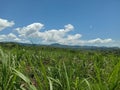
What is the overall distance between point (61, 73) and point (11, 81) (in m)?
0.84

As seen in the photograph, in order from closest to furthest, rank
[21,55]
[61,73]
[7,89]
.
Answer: [7,89] → [61,73] → [21,55]

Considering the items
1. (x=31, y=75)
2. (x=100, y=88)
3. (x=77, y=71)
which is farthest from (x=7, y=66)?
(x=31, y=75)

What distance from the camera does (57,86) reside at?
3744 mm

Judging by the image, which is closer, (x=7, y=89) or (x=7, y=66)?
(x=7, y=89)

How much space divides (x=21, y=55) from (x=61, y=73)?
4.01m

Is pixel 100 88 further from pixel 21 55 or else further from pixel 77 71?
pixel 21 55

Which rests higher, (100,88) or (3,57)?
(3,57)

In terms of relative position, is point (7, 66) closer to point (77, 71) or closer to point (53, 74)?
point (53, 74)

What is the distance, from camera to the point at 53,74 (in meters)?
4.77

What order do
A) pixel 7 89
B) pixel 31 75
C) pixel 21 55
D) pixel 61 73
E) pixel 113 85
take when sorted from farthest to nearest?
1. pixel 21 55
2. pixel 31 75
3. pixel 61 73
4. pixel 7 89
5. pixel 113 85

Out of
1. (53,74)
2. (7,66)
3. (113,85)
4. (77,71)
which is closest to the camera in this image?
(113,85)

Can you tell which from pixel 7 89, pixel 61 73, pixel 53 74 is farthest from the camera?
pixel 53 74

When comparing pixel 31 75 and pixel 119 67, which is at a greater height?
pixel 119 67

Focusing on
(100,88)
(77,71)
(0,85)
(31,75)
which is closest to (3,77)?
(0,85)
